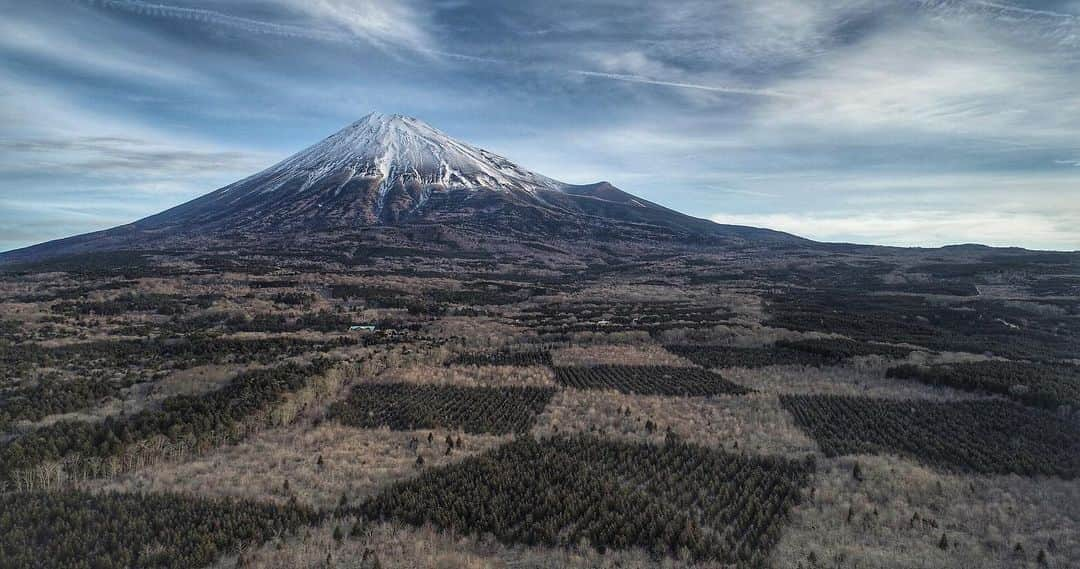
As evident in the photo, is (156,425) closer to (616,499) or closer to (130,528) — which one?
(130,528)

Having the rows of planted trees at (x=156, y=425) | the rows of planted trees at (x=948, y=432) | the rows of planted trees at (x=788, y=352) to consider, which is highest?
the rows of planted trees at (x=156, y=425)

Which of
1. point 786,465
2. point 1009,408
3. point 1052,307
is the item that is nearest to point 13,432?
point 786,465

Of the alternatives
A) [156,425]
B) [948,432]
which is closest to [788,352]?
[948,432]

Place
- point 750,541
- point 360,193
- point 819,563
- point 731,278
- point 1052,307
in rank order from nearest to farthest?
1. point 819,563
2. point 750,541
3. point 1052,307
4. point 731,278
5. point 360,193

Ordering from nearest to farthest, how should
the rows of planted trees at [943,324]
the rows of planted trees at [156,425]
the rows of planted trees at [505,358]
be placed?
1. the rows of planted trees at [156,425]
2. the rows of planted trees at [505,358]
3. the rows of planted trees at [943,324]

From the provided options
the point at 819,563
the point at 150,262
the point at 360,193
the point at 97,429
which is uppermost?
the point at 360,193

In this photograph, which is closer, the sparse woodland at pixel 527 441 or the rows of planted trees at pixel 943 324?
the sparse woodland at pixel 527 441

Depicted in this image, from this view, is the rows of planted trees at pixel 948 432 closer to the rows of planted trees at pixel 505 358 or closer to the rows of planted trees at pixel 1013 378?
the rows of planted trees at pixel 1013 378

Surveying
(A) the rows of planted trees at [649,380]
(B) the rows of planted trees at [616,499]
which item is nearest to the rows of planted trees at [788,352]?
(A) the rows of planted trees at [649,380]

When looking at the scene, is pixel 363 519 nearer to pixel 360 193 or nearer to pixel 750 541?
pixel 750 541
